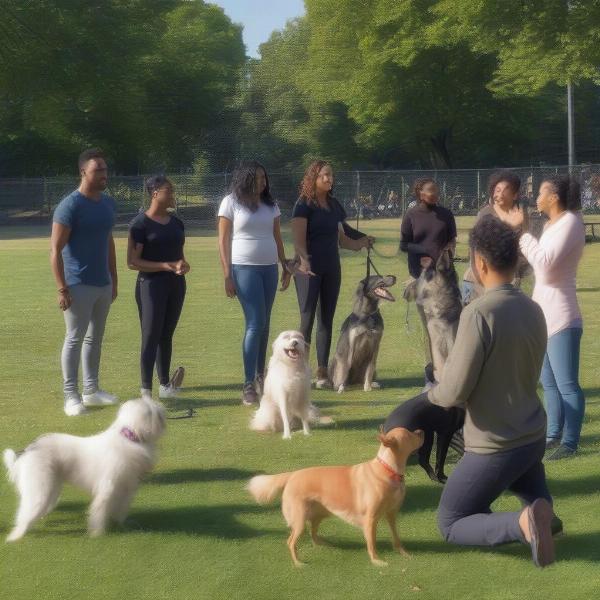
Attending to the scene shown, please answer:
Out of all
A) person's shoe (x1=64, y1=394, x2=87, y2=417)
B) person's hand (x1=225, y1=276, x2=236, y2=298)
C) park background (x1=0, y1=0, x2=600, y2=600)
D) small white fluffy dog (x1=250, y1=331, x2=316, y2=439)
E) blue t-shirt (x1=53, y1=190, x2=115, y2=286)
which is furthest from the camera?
person's hand (x1=225, y1=276, x2=236, y2=298)

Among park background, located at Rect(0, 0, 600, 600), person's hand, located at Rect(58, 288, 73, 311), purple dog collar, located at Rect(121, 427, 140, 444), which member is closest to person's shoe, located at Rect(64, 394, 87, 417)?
park background, located at Rect(0, 0, 600, 600)

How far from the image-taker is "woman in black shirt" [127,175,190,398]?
829 cm

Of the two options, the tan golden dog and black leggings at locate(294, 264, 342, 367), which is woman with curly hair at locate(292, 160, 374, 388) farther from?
the tan golden dog

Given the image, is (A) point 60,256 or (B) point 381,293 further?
(B) point 381,293

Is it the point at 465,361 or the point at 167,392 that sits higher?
the point at 465,361

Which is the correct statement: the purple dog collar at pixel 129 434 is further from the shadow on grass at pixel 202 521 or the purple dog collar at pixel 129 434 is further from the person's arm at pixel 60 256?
the person's arm at pixel 60 256

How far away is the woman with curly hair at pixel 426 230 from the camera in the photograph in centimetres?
884

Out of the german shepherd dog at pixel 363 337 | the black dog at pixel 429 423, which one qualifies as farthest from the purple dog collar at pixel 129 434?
the german shepherd dog at pixel 363 337

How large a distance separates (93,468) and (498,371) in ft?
6.96

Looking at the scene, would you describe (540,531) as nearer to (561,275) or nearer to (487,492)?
(487,492)

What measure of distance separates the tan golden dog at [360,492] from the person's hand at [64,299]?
364cm

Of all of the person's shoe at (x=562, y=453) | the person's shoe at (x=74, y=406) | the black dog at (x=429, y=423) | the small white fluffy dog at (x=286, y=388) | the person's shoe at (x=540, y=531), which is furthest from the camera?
the person's shoe at (x=74, y=406)

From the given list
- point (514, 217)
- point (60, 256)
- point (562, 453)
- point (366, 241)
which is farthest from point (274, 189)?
point (562, 453)

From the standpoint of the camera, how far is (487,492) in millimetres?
4637
